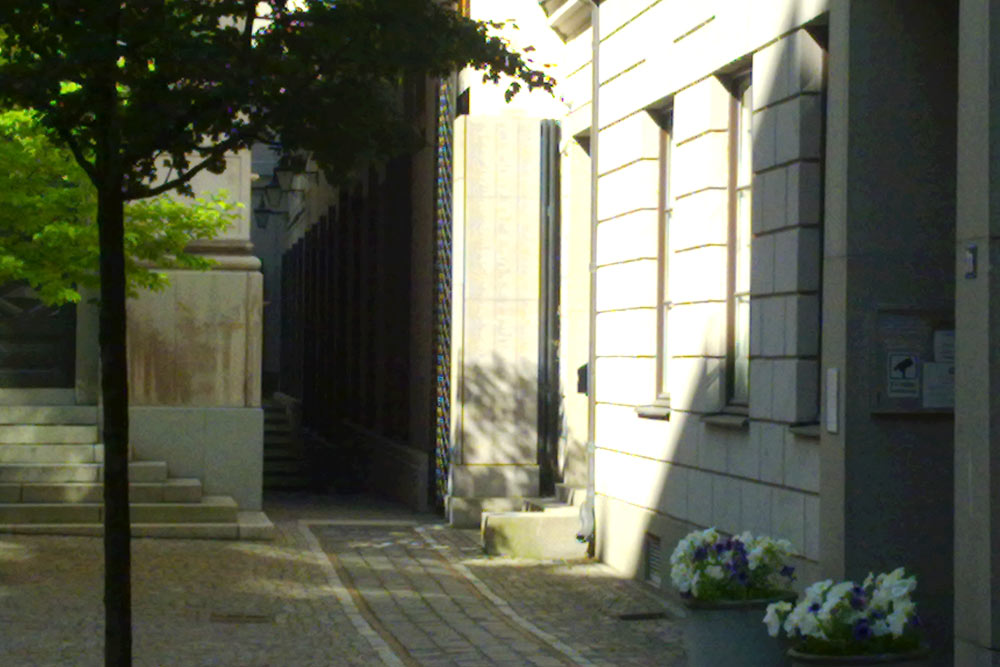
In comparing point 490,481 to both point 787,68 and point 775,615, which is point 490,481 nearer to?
point 787,68

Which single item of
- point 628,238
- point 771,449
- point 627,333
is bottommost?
point 771,449

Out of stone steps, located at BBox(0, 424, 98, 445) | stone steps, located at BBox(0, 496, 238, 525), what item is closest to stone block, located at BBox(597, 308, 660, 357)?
stone steps, located at BBox(0, 496, 238, 525)

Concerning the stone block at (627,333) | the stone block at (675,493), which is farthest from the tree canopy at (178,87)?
the stone block at (627,333)

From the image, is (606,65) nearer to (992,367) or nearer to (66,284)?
(66,284)

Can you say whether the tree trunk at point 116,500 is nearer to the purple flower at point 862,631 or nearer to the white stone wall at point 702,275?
the purple flower at point 862,631

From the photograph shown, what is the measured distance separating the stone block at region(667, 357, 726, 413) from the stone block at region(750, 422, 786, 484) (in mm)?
919

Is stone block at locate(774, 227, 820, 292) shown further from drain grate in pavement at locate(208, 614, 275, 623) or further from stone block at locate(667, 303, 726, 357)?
drain grate in pavement at locate(208, 614, 275, 623)

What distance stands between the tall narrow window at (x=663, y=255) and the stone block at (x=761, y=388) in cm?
244

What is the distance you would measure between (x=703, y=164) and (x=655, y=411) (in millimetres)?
2277

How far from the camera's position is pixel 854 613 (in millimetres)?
7719

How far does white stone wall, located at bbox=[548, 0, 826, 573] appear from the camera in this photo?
11.4 meters

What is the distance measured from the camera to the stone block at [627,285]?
14.9 m

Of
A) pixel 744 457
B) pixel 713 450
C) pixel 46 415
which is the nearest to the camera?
pixel 744 457

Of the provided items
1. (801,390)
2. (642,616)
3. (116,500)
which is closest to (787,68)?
(801,390)
